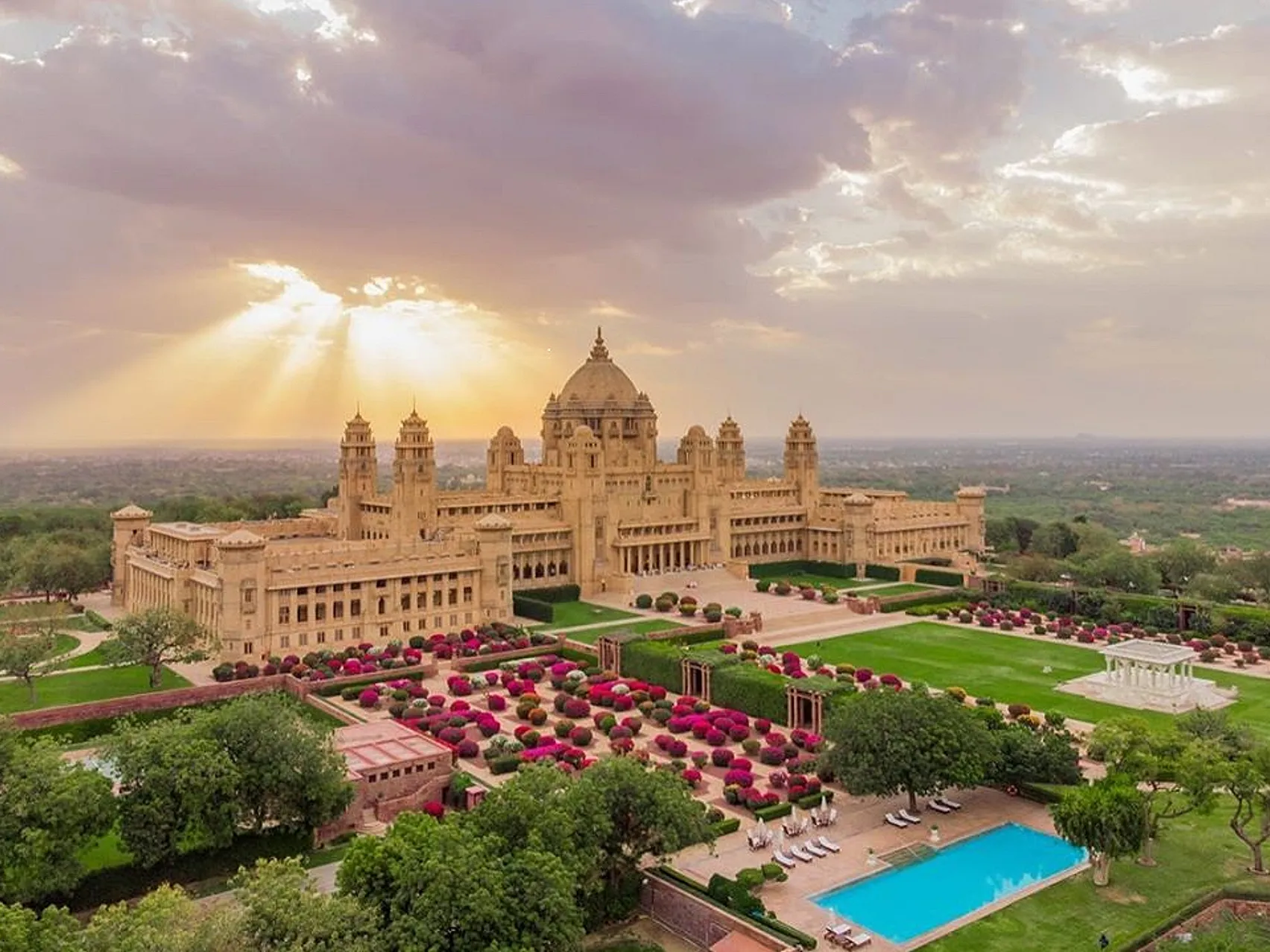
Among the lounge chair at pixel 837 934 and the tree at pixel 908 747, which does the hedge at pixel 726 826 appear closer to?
the tree at pixel 908 747

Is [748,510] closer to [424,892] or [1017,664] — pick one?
[1017,664]

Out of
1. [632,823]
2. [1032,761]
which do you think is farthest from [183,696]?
[1032,761]

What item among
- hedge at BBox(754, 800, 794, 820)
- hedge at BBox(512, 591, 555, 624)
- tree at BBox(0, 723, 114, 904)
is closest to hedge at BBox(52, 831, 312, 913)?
→ tree at BBox(0, 723, 114, 904)

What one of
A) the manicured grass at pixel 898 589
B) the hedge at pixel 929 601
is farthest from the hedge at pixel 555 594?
the hedge at pixel 929 601

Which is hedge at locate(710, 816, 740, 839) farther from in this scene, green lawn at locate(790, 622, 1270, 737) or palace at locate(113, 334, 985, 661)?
palace at locate(113, 334, 985, 661)

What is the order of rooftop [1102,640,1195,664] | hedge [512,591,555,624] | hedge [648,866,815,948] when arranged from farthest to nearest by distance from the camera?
1. hedge [512,591,555,624]
2. rooftop [1102,640,1195,664]
3. hedge [648,866,815,948]

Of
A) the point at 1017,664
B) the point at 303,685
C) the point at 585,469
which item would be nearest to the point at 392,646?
the point at 303,685

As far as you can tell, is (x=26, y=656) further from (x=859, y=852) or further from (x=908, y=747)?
(x=908, y=747)
